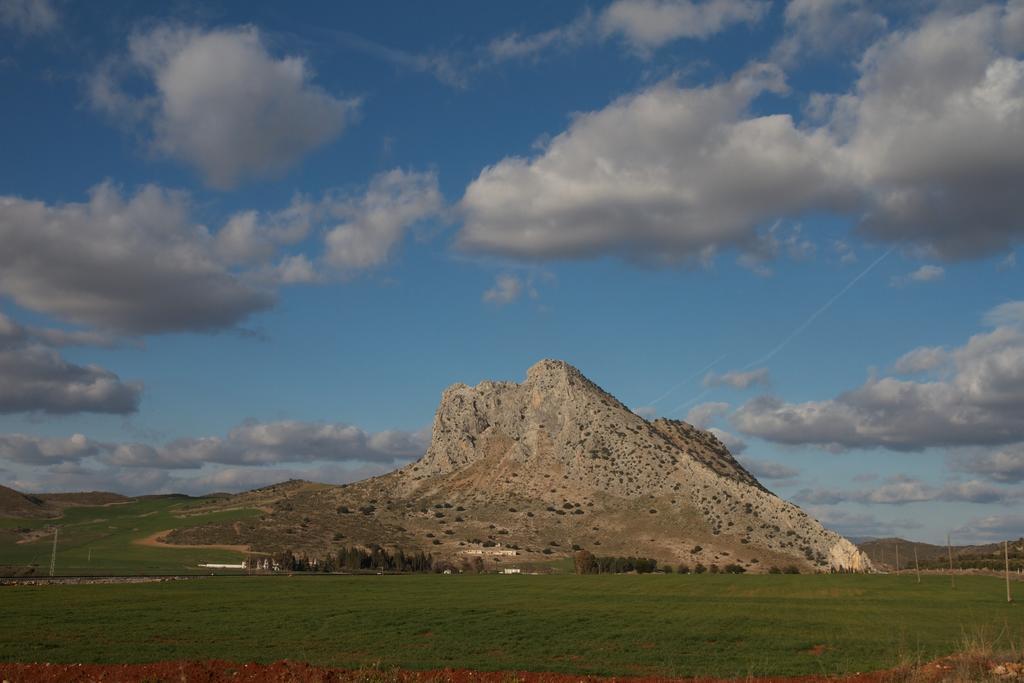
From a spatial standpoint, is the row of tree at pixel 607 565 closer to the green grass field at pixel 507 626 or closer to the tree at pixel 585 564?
the tree at pixel 585 564

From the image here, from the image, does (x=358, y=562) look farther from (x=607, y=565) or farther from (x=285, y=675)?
(x=285, y=675)

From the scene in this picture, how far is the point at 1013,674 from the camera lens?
69.5ft

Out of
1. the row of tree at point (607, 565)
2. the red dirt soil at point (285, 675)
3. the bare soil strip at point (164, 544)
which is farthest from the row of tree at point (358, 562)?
the red dirt soil at point (285, 675)

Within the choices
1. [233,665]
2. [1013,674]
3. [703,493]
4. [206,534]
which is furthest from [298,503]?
[1013,674]

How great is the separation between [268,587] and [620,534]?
94.3 m

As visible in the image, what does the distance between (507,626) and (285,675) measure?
85.4 feet

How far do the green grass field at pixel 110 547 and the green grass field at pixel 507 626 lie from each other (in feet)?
153

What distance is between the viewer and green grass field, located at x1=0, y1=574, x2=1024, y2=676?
36.2 m

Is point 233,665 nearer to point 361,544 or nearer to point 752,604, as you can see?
point 752,604

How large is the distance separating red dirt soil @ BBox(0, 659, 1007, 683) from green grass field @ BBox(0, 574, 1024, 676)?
92.6 inches

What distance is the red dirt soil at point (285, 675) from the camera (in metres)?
23.9

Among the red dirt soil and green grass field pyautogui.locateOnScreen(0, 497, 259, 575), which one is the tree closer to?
green grass field pyautogui.locateOnScreen(0, 497, 259, 575)

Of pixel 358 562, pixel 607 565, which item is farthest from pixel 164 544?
pixel 607 565

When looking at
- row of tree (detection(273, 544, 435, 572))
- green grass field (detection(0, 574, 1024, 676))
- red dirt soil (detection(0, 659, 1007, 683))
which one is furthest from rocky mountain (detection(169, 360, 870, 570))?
red dirt soil (detection(0, 659, 1007, 683))
